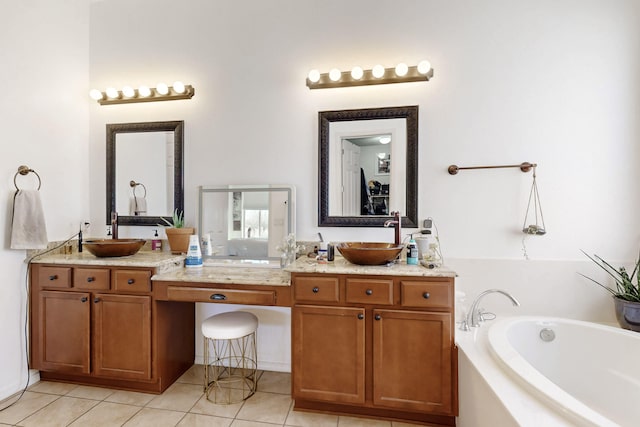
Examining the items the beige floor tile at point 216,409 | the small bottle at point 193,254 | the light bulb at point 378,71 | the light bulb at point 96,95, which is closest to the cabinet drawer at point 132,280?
the small bottle at point 193,254

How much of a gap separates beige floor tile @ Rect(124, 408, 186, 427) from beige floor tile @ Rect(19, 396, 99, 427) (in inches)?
14.5

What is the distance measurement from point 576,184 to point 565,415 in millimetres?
1704

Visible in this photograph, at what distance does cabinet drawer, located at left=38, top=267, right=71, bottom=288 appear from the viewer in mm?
2275

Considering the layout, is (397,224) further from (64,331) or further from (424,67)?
(64,331)

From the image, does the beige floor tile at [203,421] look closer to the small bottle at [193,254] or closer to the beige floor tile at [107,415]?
the beige floor tile at [107,415]

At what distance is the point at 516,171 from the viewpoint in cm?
231

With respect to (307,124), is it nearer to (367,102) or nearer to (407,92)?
(367,102)

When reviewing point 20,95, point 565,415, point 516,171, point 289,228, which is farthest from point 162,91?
point 565,415

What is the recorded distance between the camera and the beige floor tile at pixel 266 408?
199 cm

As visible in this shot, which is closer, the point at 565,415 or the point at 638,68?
the point at 565,415

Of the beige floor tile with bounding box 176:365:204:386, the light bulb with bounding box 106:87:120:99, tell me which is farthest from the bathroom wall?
the beige floor tile with bounding box 176:365:204:386

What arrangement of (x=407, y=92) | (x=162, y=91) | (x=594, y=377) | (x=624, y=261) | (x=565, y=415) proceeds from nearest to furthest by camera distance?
1. (x=565, y=415)
2. (x=594, y=377)
3. (x=624, y=261)
4. (x=407, y=92)
5. (x=162, y=91)

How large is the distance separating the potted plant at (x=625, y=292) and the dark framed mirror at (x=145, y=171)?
319 cm

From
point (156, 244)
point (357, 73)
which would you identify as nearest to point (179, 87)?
point (156, 244)
